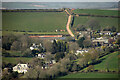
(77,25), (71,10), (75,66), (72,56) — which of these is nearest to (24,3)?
(71,10)

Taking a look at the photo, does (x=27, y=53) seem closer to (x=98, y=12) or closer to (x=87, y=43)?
(x=87, y=43)

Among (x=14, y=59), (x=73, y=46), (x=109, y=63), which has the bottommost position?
(x=109, y=63)

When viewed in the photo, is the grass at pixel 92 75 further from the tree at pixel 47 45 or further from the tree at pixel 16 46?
the tree at pixel 16 46

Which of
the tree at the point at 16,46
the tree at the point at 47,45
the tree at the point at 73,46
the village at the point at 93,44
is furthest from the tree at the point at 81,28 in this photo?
the tree at the point at 16,46

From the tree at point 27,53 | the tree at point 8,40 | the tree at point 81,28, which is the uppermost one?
the tree at point 81,28

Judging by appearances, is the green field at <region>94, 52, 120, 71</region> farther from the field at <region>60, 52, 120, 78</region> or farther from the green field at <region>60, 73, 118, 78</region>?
the green field at <region>60, 73, 118, 78</region>

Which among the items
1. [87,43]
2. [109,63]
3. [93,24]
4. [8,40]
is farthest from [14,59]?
[93,24]

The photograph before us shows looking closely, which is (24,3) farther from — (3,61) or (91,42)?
(3,61)

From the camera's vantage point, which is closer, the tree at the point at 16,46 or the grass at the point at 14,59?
the grass at the point at 14,59
